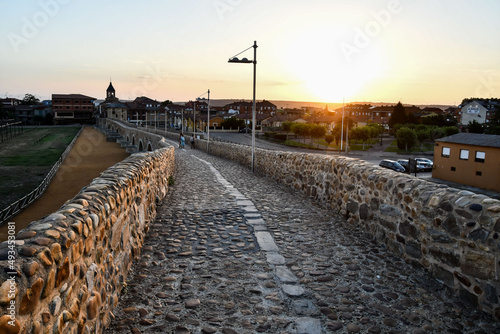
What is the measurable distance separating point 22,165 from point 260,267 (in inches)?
1868

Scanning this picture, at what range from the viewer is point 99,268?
3504 mm

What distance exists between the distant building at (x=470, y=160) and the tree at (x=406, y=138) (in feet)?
81.1

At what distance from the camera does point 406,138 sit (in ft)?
187

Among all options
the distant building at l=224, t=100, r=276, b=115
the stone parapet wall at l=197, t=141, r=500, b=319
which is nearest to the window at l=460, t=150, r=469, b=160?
the stone parapet wall at l=197, t=141, r=500, b=319

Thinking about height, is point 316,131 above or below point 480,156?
above

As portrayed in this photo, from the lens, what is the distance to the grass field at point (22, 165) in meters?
29.8

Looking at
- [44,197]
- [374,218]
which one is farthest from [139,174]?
[44,197]

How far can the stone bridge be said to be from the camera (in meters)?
2.71

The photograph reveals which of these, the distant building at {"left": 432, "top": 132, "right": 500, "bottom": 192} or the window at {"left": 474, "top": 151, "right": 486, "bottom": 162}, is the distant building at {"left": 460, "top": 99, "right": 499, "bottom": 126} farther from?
the window at {"left": 474, "top": 151, "right": 486, "bottom": 162}

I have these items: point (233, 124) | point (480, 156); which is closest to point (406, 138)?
point (480, 156)

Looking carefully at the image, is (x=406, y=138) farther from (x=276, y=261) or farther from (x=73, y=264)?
(x=73, y=264)

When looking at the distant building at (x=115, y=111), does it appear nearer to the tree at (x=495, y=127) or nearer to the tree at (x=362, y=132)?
the tree at (x=362, y=132)

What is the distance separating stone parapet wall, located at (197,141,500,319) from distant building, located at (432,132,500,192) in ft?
85.9

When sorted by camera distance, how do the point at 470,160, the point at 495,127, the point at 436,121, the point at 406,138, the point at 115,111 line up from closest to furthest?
1. the point at 470,160
2. the point at 406,138
3. the point at 495,127
4. the point at 436,121
5. the point at 115,111
